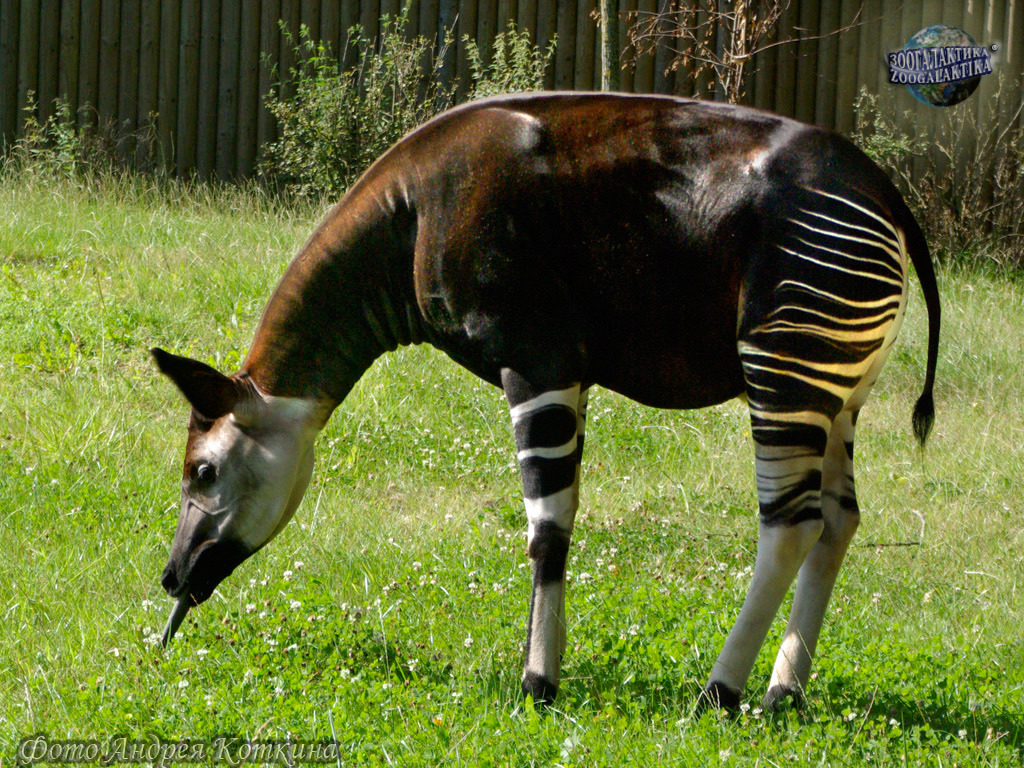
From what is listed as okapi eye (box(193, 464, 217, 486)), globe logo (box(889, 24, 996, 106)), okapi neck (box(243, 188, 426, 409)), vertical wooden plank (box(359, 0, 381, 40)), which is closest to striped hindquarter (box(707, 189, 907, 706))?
okapi neck (box(243, 188, 426, 409))

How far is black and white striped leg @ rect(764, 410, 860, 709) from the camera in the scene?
3201 mm

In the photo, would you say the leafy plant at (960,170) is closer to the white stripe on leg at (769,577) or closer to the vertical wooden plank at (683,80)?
the vertical wooden plank at (683,80)

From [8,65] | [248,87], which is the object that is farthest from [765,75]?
[8,65]

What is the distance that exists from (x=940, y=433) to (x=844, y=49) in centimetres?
492

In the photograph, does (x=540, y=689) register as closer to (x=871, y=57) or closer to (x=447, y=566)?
(x=447, y=566)

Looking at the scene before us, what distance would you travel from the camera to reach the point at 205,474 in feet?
11.0

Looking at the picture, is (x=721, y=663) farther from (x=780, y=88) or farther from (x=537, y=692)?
(x=780, y=88)

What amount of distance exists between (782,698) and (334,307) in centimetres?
170

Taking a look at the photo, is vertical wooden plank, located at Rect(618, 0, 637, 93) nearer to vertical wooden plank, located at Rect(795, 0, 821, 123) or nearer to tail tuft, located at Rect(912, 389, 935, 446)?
vertical wooden plank, located at Rect(795, 0, 821, 123)

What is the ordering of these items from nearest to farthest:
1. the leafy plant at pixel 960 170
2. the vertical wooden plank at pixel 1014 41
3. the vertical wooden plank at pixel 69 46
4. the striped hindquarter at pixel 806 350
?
the striped hindquarter at pixel 806 350 < the leafy plant at pixel 960 170 < the vertical wooden plank at pixel 1014 41 < the vertical wooden plank at pixel 69 46

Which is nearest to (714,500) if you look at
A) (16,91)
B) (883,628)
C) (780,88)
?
(883,628)

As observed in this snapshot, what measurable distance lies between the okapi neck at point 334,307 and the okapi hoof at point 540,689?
1013mm

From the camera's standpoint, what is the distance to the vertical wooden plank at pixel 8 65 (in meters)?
9.54

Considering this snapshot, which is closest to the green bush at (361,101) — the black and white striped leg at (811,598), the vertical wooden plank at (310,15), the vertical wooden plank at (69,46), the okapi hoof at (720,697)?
the vertical wooden plank at (310,15)
